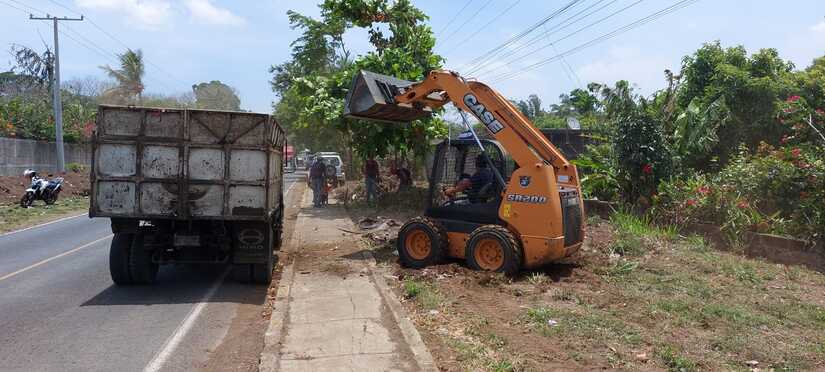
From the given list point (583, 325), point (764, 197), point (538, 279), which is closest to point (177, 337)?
point (583, 325)

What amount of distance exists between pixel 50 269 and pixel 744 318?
9996 mm

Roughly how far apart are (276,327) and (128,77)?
52945mm

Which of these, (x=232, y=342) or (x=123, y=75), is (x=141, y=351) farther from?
(x=123, y=75)

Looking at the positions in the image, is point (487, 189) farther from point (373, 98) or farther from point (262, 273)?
point (262, 273)

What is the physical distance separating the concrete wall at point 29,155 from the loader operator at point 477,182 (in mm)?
26172

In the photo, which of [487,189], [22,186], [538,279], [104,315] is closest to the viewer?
[104,315]

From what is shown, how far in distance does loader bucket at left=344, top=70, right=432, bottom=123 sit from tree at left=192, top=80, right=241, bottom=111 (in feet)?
217

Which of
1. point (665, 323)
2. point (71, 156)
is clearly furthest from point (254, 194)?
point (71, 156)

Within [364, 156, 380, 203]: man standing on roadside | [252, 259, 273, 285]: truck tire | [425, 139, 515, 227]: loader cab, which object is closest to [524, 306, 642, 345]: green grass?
[425, 139, 515, 227]: loader cab

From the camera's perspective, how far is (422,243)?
10367mm

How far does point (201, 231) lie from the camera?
9.20 m

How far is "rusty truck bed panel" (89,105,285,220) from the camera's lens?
28.3 feet

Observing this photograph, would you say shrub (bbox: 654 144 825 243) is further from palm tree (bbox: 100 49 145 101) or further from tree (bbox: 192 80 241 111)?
tree (bbox: 192 80 241 111)

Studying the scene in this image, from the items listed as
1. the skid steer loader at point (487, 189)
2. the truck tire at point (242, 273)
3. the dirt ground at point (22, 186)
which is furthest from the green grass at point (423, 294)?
the dirt ground at point (22, 186)
